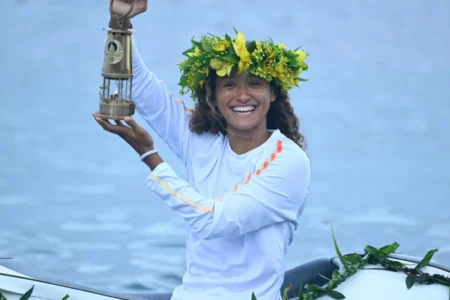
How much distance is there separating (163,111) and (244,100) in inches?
12.5

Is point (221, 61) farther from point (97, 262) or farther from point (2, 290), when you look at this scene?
point (97, 262)

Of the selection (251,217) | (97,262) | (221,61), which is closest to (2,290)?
(251,217)

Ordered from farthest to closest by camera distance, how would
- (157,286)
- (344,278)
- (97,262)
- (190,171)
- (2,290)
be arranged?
(97,262)
(157,286)
(190,171)
(344,278)
(2,290)

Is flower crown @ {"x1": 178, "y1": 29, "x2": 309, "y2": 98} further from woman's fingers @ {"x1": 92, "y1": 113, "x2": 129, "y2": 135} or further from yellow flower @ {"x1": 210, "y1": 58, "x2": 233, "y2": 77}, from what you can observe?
woman's fingers @ {"x1": 92, "y1": 113, "x2": 129, "y2": 135}

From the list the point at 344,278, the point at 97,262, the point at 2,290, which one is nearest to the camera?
the point at 2,290

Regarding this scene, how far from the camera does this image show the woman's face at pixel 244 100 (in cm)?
305

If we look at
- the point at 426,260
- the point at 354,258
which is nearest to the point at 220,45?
the point at 354,258

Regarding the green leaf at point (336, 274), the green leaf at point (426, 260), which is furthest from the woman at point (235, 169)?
the green leaf at point (426, 260)

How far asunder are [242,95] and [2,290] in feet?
2.91

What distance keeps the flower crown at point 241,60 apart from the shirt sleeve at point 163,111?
0.37 ft

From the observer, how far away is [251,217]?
2.96 m

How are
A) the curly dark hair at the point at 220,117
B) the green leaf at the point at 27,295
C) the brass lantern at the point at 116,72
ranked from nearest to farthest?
the green leaf at the point at 27,295, the brass lantern at the point at 116,72, the curly dark hair at the point at 220,117

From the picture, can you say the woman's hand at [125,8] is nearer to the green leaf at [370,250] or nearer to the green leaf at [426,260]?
the green leaf at [370,250]

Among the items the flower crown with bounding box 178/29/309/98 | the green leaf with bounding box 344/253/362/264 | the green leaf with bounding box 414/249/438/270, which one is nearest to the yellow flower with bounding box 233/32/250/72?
the flower crown with bounding box 178/29/309/98
